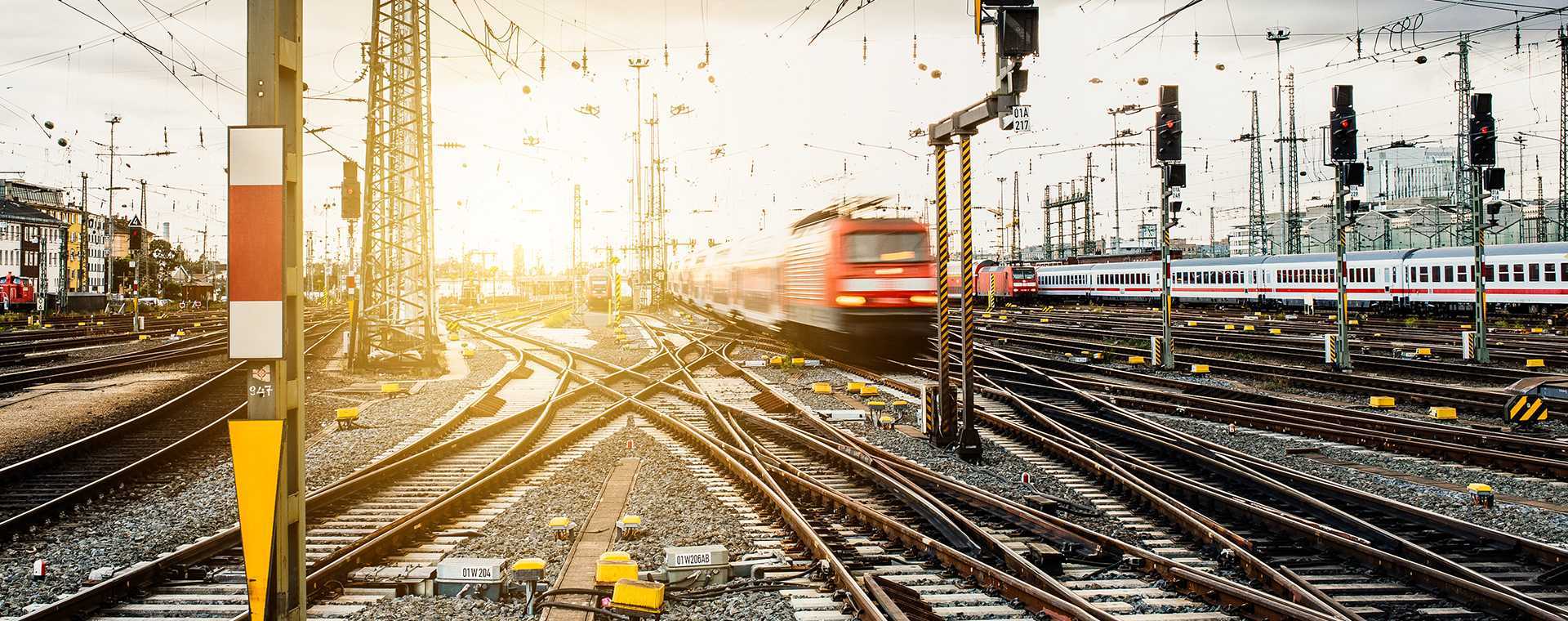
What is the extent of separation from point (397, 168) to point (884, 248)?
1131 centimetres

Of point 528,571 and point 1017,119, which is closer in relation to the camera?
point 528,571

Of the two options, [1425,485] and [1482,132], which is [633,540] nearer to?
[1425,485]

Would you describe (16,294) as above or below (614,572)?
above

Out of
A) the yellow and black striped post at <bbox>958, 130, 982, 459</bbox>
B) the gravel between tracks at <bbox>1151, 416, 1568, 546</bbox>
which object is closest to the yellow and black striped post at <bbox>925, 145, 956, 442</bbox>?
the yellow and black striped post at <bbox>958, 130, 982, 459</bbox>

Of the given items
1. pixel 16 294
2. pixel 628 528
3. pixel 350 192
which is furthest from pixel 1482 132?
pixel 16 294

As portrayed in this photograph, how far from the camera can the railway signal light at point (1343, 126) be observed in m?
18.0

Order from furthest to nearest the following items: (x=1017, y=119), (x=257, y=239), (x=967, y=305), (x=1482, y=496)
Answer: (x=967, y=305) → (x=1017, y=119) → (x=1482, y=496) → (x=257, y=239)

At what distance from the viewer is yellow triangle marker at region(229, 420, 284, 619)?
12.1 ft

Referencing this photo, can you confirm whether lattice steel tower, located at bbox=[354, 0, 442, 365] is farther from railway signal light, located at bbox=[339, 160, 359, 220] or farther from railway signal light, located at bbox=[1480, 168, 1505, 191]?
railway signal light, located at bbox=[1480, 168, 1505, 191]

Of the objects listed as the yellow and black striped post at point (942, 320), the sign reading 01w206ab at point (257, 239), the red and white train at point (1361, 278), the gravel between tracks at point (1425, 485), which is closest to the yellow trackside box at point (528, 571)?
the sign reading 01w206ab at point (257, 239)

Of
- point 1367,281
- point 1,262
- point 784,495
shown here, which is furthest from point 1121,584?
point 1,262

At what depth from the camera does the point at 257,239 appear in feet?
12.0

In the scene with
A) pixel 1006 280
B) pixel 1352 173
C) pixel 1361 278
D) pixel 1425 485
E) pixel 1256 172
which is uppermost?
pixel 1256 172

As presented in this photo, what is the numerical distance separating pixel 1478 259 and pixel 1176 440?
42.6 ft
